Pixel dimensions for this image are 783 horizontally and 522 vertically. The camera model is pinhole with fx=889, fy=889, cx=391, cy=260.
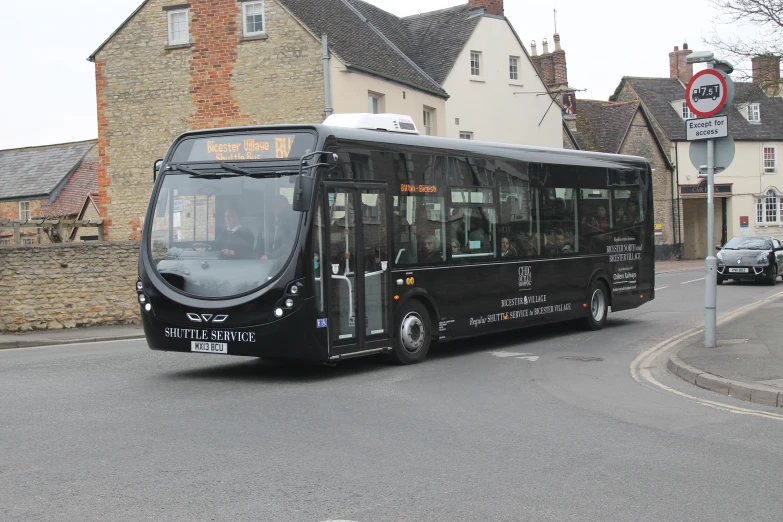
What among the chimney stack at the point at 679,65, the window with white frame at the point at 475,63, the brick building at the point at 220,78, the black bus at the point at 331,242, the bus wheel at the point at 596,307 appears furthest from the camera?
the chimney stack at the point at 679,65

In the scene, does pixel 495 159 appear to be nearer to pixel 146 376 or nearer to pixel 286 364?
pixel 286 364

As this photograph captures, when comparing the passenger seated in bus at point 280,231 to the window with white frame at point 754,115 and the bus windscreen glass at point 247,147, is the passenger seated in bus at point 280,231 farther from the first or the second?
the window with white frame at point 754,115

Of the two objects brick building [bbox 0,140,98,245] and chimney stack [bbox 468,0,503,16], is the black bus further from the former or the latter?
brick building [bbox 0,140,98,245]

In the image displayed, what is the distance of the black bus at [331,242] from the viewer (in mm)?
10344

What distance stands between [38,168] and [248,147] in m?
48.8

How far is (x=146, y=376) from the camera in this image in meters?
11.1

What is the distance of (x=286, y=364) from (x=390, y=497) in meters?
6.96

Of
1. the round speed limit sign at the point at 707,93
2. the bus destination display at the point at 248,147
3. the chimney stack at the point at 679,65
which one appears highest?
the chimney stack at the point at 679,65

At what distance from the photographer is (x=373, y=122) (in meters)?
12.2

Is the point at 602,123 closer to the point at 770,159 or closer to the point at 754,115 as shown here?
the point at 754,115

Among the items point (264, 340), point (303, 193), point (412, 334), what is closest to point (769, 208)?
point (412, 334)

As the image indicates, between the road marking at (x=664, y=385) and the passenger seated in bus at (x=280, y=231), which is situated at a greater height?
the passenger seated in bus at (x=280, y=231)

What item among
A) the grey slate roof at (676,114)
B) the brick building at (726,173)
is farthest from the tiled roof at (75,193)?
the grey slate roof at (676,114)

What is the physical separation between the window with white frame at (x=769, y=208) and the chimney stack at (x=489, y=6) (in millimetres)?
28378
